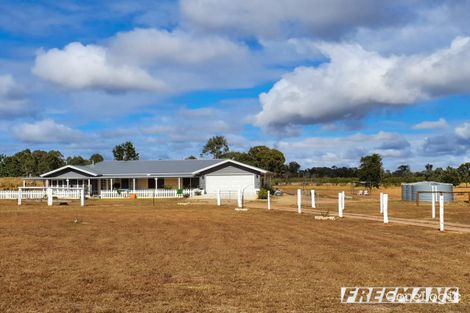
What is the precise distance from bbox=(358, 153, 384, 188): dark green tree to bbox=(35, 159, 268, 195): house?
20.9 m

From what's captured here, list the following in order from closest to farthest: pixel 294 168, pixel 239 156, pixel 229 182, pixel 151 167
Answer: pixel 229 182, pixel 151 167, pixel 239 156, pixel 294 168

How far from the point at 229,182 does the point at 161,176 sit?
7.02m

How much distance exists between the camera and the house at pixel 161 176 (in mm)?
56688

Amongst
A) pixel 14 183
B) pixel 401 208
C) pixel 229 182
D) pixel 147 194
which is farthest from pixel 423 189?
pixel 14 183

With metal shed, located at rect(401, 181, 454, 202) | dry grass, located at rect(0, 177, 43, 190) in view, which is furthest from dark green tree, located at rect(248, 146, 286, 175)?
metal shed, located at rect(401, 181, 454, 202)

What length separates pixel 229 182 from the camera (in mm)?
56875

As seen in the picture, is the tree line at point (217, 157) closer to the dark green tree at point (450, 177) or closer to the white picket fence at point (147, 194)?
the dark green tree at point (450, 177)

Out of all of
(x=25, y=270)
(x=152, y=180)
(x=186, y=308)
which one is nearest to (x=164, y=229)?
(x=25, y=270)

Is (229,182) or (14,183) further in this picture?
(14,183)

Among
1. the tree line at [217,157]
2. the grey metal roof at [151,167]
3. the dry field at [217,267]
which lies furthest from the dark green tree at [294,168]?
the dry field at [217,267]

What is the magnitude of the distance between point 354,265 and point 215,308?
4.61 metres

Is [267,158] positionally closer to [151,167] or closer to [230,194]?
[151,167]

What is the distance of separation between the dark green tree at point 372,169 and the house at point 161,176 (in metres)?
20.9

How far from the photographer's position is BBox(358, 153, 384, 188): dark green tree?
7619 centimetres
